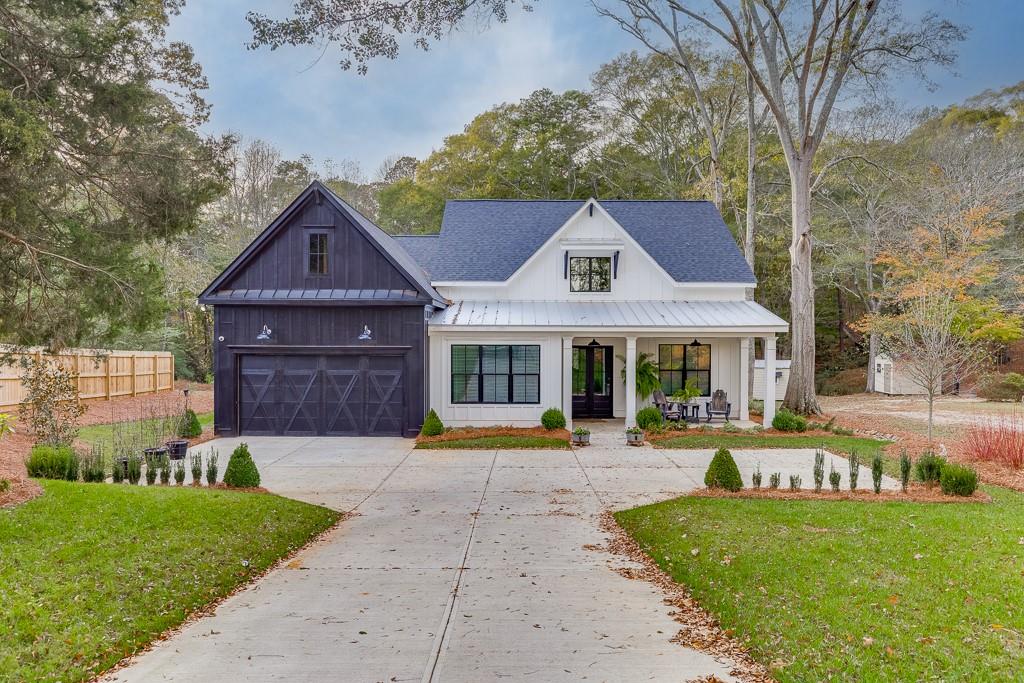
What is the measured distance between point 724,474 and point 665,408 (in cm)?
781

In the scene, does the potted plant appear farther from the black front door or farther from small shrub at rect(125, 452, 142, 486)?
small shrub at rect(125, 452, 142, 486)

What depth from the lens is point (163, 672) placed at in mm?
4359

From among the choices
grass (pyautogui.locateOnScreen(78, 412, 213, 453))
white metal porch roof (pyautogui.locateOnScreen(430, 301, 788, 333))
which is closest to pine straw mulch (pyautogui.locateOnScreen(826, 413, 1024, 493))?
white metal porch roof (pyautogui.locateOnScreen(430, 301, 788, 333))

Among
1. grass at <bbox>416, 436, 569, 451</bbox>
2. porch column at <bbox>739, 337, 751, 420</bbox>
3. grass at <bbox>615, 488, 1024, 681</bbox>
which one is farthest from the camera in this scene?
porch column at <bbox>739, 337, 751, 420</bbox>

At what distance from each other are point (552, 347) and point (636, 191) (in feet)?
67.9

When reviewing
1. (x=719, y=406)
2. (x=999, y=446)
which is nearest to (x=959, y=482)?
(x=999, y=446)

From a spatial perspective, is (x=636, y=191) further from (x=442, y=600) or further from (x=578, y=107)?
(x=442, y=600)

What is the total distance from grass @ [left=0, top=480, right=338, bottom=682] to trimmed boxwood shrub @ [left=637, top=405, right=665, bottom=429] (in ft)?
30.3

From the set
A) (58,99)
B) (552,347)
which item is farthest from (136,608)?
(552,347)

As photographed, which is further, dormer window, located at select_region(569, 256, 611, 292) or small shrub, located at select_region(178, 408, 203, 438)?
dormer window, located at select_region(569, 256, 611, 292)

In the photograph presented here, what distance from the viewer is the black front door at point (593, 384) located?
61.2 ft

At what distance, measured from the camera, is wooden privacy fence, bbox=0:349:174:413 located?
16733 millimetres

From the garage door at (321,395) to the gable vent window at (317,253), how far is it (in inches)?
85.9

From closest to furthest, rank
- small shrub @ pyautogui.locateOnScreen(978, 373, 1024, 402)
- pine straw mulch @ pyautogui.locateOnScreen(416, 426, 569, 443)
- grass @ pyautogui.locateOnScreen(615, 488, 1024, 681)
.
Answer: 1. grass @ pyautogui.locateOnScreen(615, 488, 1024, 681)
2. pine straw mulch @ pyautogui.locateOnScreen(416, 426, 569, 443)
3. small shrub @ pyautogui.locateOnScreen(978, 373, 1024, 402)
